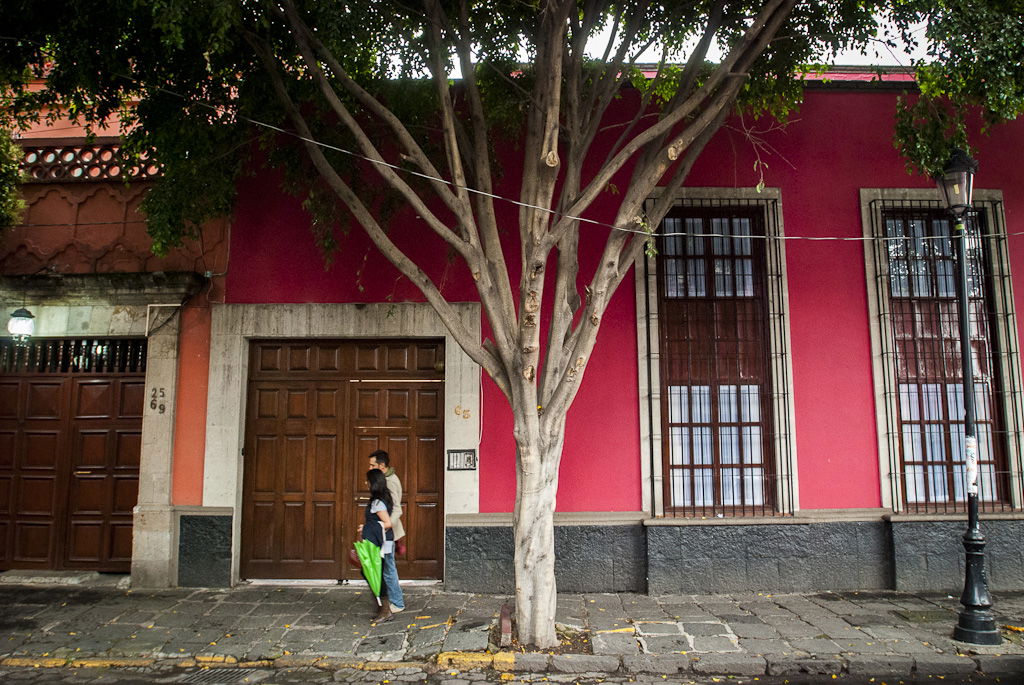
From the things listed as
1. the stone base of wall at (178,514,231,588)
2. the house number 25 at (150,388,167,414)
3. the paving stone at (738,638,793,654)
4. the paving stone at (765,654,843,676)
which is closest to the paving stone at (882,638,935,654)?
the paving stone at (765,654,843,676)

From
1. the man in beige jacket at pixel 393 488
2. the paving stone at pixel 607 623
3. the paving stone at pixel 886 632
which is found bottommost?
the paving stone at pixel 886 632

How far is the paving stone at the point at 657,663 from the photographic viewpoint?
5.37m

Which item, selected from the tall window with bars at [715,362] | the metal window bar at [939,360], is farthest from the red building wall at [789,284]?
the tall window with bars at [715,362]

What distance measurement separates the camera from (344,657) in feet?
18.5

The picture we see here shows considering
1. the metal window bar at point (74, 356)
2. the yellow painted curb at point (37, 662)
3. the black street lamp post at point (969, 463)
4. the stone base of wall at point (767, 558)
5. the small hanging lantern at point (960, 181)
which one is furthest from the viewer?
the metal window bar at point (74, 356)

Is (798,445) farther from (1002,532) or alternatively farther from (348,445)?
(348,445)

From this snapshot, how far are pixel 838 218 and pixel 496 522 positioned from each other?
543cm

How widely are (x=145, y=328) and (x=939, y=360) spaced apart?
9.50 meters

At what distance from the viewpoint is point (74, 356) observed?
327 inches

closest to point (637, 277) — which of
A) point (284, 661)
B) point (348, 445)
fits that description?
point (348, 445)

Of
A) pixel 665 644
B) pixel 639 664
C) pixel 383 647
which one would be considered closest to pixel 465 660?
pixel 383 647

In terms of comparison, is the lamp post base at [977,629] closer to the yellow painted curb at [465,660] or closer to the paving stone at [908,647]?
the paving stone at [908,647]

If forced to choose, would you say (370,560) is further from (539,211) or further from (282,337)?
(539,211)

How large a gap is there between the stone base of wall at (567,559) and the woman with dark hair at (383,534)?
938 millimetres
